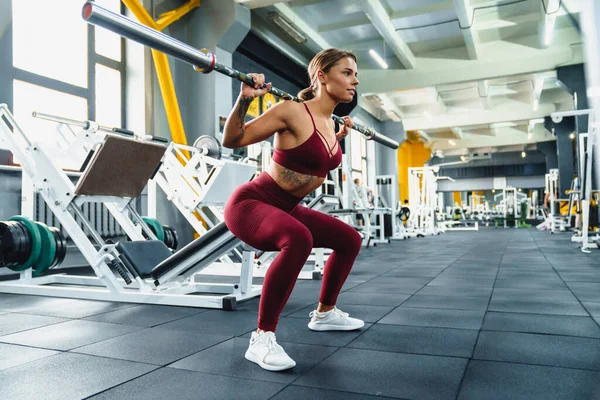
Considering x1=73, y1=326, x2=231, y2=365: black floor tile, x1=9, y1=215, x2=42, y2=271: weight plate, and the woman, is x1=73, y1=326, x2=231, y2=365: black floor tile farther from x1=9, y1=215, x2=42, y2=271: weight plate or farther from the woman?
x1=9, y1=215, x2=42, y2=271: weight plate

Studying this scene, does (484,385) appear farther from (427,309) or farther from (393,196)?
(393,196)

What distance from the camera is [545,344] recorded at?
1.70 metres

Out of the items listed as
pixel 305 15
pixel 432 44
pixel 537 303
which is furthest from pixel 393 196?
pixel 537 303

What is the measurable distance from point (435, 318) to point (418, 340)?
43 cm

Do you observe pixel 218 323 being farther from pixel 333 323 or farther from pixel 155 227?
pixel 155 227

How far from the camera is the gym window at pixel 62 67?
450 centimetres

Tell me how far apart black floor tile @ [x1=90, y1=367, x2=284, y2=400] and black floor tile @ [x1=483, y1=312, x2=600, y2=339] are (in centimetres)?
114

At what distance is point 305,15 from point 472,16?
269 centimetres

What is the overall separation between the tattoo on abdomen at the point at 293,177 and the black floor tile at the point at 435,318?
0.88m

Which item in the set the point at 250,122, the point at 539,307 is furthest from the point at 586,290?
the point at 250,122

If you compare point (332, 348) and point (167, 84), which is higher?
point (167, 84)

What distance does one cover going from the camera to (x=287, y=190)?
1.64 metres

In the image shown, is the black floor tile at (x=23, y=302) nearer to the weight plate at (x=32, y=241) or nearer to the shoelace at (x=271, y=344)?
the weight plate at (x=32, y=241)

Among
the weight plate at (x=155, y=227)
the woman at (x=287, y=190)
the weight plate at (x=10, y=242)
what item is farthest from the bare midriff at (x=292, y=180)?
the weight plate at (x=155, y=227)
